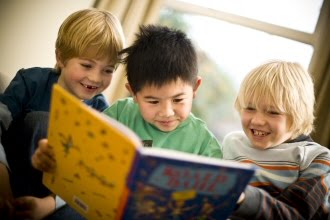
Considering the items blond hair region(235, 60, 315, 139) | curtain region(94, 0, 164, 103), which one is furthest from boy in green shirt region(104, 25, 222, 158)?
curtain region(94, 0, 164, 103)

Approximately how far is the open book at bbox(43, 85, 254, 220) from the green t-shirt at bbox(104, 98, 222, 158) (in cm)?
39

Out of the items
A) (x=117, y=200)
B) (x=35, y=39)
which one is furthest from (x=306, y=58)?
(x=117, y=200)

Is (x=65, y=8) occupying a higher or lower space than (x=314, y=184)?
higher

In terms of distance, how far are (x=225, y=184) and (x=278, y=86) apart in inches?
22.9

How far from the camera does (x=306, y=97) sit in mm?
1127

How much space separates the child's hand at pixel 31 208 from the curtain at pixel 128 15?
1379 millimetres

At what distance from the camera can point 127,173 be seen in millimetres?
573

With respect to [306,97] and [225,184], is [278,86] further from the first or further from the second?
[225,184]

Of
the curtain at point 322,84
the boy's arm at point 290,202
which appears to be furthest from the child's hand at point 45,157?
the curtain at point 322,84

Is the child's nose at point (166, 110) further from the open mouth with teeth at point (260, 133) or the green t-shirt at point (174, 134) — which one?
the open mouth with teeth at point (260, 133)

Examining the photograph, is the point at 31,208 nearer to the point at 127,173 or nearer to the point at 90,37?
the point at 127,173

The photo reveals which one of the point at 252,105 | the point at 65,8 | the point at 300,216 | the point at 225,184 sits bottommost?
the point at 300,216

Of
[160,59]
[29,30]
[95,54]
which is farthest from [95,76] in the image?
[29,30]

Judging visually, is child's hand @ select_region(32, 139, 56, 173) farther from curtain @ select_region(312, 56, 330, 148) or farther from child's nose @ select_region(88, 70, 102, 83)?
curtain @ select_region(312, 56, 330, 148)
